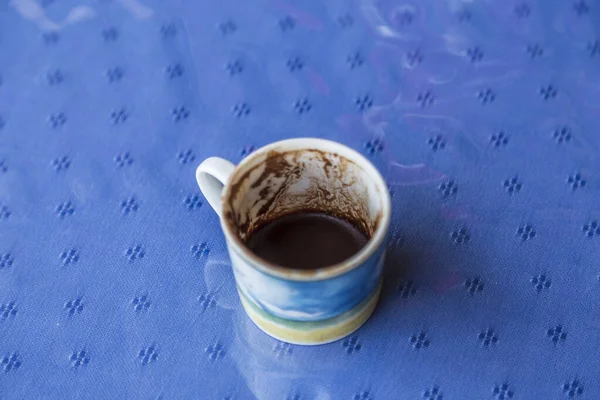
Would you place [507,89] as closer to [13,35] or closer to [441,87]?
[441,87]

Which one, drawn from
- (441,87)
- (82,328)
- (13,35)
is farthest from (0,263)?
(441,87)

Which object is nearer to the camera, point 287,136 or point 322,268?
point 322,268

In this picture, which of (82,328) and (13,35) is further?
(13,35)

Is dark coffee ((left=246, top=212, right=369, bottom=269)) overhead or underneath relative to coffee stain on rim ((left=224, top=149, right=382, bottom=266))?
underneath

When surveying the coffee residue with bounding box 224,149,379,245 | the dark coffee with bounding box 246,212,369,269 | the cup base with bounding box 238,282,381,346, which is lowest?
the cup base with bounding box 238,282,381,346
